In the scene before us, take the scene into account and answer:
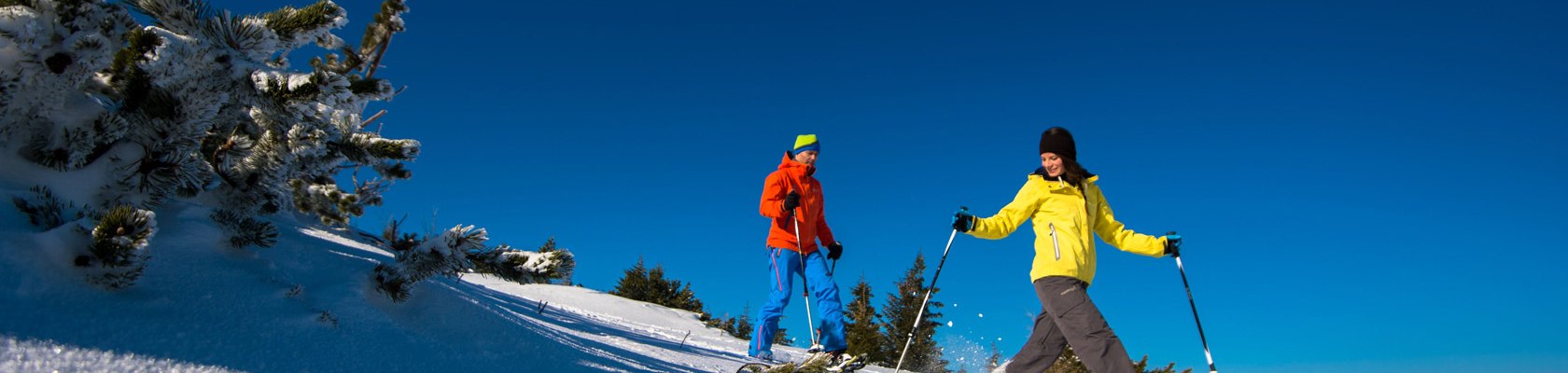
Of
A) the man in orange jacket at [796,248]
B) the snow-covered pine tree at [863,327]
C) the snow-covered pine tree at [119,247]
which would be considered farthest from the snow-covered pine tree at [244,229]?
the snow-covered pine tree at [863,327]

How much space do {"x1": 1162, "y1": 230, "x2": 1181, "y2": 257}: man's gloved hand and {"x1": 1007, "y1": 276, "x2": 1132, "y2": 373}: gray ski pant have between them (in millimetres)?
988

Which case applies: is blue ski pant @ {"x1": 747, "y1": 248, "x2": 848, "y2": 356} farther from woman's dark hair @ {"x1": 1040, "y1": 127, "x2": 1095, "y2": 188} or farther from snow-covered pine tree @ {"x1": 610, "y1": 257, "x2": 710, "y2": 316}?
snow-covered pine tree @ {"x1": 610, "y1": 257, "x2": 710, "y2": 316}

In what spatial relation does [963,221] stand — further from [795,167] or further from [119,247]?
[119,247]

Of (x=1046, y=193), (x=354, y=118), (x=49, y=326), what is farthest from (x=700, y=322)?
(x=49, y=326)

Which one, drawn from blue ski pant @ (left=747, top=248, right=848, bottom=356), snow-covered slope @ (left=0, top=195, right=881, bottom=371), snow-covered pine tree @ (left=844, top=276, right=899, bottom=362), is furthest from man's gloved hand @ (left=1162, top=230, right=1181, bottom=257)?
snow-covered pine tree @ (left=844, top=276, right=899, bottom=362)

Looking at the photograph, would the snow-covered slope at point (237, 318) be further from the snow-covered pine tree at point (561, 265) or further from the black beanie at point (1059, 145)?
the black beanie at point (1059, 145)

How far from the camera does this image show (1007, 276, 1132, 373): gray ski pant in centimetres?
384

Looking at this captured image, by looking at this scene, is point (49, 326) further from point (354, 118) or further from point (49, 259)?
point (354, 118)

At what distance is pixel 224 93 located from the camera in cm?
210

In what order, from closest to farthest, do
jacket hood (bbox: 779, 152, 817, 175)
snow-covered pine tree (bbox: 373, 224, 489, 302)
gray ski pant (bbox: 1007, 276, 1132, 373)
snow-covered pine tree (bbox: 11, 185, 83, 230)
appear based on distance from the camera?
snow-covered pine tree (bbox: 11, 185, 83, 230), snow-covered pine tree (bbox: 373, 224, 489, 302), gray ski pant (bbox: 1007, 276, 1132, 373), jacket hood (bbox: 779, 152, 817, 175)

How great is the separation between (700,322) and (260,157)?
24.4ft

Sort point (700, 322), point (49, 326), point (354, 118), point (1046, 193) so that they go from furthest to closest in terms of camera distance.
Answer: point (700, 322)
point (1046, 193)
point (354, 118)
point (49, 326)

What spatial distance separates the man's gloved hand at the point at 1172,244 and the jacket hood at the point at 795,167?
9.73 feet

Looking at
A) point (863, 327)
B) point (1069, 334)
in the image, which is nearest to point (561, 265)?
point (1069, 334)
